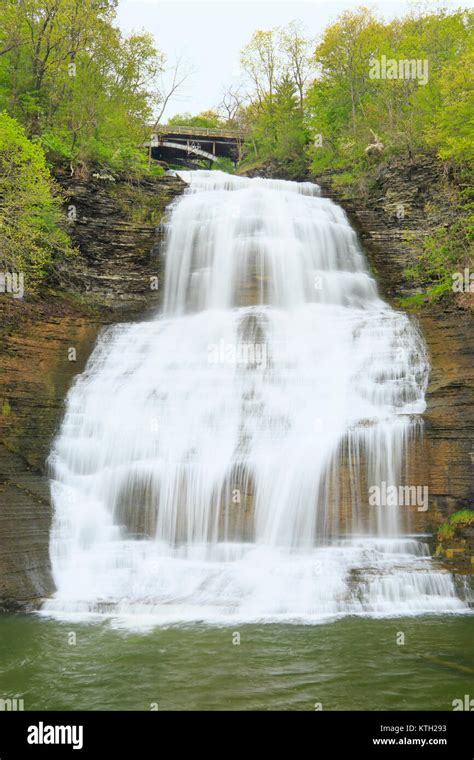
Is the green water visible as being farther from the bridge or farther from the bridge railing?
the bridge railing

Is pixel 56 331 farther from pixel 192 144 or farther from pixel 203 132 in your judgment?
pixel 203 132

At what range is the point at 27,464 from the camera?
1268cm

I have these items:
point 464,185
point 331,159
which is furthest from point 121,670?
point 331,159

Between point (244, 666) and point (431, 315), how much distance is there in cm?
1118

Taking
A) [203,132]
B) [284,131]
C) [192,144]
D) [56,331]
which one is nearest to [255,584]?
[56,331]

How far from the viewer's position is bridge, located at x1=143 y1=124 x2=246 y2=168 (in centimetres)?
4400

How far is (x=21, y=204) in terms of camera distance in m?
16.4

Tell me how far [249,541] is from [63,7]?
72.0 feet

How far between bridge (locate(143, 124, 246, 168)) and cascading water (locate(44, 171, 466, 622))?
29711 mm

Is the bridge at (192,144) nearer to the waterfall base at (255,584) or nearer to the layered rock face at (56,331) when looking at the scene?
the layered rock face at (56,331)

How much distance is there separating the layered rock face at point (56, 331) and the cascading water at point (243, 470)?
0.45 m

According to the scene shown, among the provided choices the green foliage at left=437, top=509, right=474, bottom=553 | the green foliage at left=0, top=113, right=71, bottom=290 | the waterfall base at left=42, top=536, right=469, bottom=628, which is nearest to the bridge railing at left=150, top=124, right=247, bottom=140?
the green foliage at left=0, top=113, right=71, bottom=290
